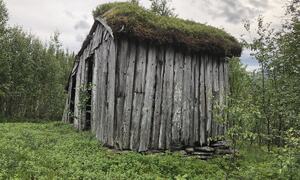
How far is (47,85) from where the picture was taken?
106 ft

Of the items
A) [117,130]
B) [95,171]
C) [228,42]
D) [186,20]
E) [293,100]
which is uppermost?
[186,20]

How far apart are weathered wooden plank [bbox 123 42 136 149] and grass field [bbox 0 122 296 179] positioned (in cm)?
69

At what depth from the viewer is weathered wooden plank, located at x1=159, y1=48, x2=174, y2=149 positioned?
11430 millimetres

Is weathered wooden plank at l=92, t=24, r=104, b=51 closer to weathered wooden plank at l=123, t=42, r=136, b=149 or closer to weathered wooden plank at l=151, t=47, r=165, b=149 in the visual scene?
weathered wooden plank at l=123, t=42, r=136, b=149

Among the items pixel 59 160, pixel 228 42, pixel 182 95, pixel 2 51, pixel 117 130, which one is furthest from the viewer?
pixel 2 51

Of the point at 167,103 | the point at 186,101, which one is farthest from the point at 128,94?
the point at 186,101

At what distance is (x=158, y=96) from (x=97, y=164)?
3350mm

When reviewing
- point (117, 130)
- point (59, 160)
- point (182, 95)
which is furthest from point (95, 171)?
point (182, 95)

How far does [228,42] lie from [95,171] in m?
7.23

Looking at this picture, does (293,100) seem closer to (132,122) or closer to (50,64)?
(132,122)

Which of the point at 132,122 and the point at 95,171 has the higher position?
the point at 132,122

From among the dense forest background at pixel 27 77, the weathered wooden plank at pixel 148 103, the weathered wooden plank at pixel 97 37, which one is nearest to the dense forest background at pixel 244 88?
the dense forest background at pixel 27 77

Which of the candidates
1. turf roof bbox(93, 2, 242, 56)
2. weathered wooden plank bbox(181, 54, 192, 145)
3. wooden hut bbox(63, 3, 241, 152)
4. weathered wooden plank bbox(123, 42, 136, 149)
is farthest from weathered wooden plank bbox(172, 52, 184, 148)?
weathered wooden plank bbox(123, 42, 136, 149)

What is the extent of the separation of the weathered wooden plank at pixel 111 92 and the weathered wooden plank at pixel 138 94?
24.3 inches
